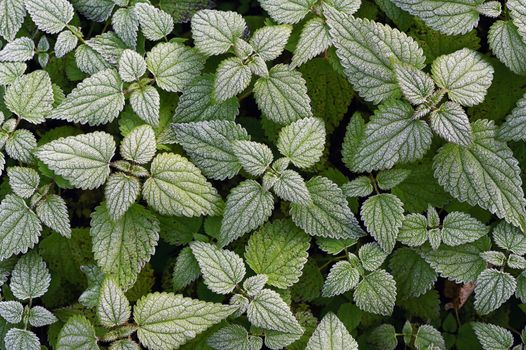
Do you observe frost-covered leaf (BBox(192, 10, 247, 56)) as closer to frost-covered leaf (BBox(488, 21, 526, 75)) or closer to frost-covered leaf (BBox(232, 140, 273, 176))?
frost-covered leaf (BBox(232, 140, 273, 176))

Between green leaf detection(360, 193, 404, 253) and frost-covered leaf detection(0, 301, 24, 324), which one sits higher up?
green leaf detection(360, 193, 404, 253)

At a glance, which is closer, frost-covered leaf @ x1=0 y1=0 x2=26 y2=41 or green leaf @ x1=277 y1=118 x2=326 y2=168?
green leaf @ x1=277 y1=118 x2=326 y2=168

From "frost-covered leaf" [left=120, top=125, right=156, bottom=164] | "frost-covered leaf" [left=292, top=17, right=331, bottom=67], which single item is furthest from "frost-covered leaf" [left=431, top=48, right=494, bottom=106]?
Result: "frost-covered leaf" [left=120, top=125, right=156, bottom=164]

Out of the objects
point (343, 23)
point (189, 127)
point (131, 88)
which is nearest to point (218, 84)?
point (189, 127)

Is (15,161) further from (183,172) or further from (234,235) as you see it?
(234,235)

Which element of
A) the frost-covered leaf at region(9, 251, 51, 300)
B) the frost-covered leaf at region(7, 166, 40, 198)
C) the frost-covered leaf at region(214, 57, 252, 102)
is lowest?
the frost-covered leaf at region(9, 251, 51, 300)

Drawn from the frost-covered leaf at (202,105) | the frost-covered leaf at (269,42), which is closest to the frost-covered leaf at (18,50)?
the frost-covered leaf at (202,105)

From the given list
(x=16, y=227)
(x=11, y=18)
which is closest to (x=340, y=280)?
(x=16, y=227)
